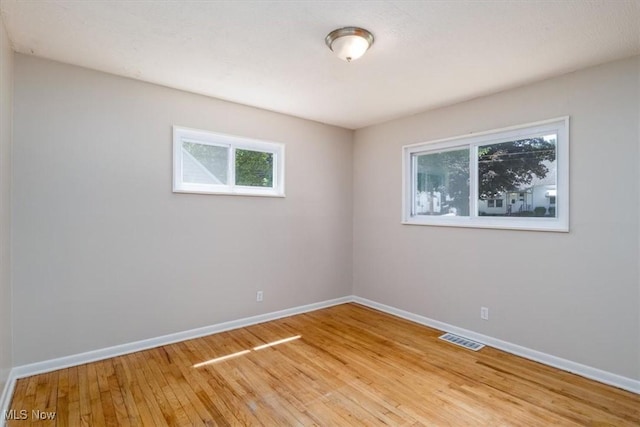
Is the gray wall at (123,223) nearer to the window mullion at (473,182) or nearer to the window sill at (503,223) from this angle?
→ the window sill at (503,223)

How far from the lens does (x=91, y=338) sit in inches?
108

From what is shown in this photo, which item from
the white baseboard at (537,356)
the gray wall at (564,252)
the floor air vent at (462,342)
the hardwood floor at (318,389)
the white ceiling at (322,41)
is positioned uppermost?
the white ceiling at (322,41)

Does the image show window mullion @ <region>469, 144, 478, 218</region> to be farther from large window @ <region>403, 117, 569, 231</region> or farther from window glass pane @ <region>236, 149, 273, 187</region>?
window glass pane @ <region>236, 149, 273, 187</region>

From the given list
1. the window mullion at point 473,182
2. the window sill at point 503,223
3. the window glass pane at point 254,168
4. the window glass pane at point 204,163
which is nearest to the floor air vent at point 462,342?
the window sill at point 503,223

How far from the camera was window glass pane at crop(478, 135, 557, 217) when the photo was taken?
2.89 meters

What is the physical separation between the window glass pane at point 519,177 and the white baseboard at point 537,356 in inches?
48.6

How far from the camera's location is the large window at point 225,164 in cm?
327

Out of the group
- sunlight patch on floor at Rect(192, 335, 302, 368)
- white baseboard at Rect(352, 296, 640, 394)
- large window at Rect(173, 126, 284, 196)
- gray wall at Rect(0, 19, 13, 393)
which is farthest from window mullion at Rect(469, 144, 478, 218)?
gray wall at Rect(0, 19, 13, 393)

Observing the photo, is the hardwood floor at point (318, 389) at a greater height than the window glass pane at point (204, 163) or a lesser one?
lesser

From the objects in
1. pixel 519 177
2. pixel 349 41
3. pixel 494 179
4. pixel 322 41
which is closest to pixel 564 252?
pixel 519 177

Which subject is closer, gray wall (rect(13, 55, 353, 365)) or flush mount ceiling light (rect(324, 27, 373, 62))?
flush mount ceiling light (rect(324, 27, 373, 62))

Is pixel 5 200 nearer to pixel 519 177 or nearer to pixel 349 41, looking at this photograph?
pixel 349 41

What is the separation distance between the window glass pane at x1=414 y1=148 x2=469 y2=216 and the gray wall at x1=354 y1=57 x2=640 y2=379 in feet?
0.81

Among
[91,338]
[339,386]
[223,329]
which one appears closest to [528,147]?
[339,386]
